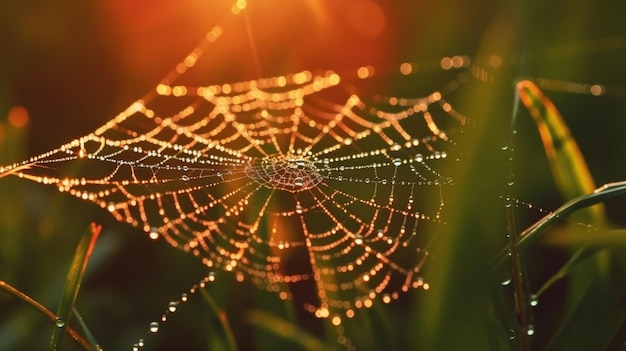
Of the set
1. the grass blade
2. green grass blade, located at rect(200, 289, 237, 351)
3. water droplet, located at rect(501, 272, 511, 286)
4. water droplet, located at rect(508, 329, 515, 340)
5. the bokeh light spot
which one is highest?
the bokeh light spot

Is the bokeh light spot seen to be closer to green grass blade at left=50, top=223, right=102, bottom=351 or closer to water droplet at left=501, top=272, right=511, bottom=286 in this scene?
green grass blade at left=50, top=223, right=102, bottom=351

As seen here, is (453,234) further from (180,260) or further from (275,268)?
(180,260)

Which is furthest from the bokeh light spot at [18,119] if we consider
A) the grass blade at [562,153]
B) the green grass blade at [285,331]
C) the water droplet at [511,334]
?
the water droplet at [511,334]

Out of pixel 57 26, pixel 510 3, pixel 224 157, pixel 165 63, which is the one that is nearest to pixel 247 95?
pixel 165 63

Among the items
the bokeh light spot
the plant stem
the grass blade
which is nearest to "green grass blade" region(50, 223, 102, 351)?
the plant stem

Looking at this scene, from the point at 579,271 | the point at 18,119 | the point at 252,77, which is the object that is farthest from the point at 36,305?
the point at 252,77
